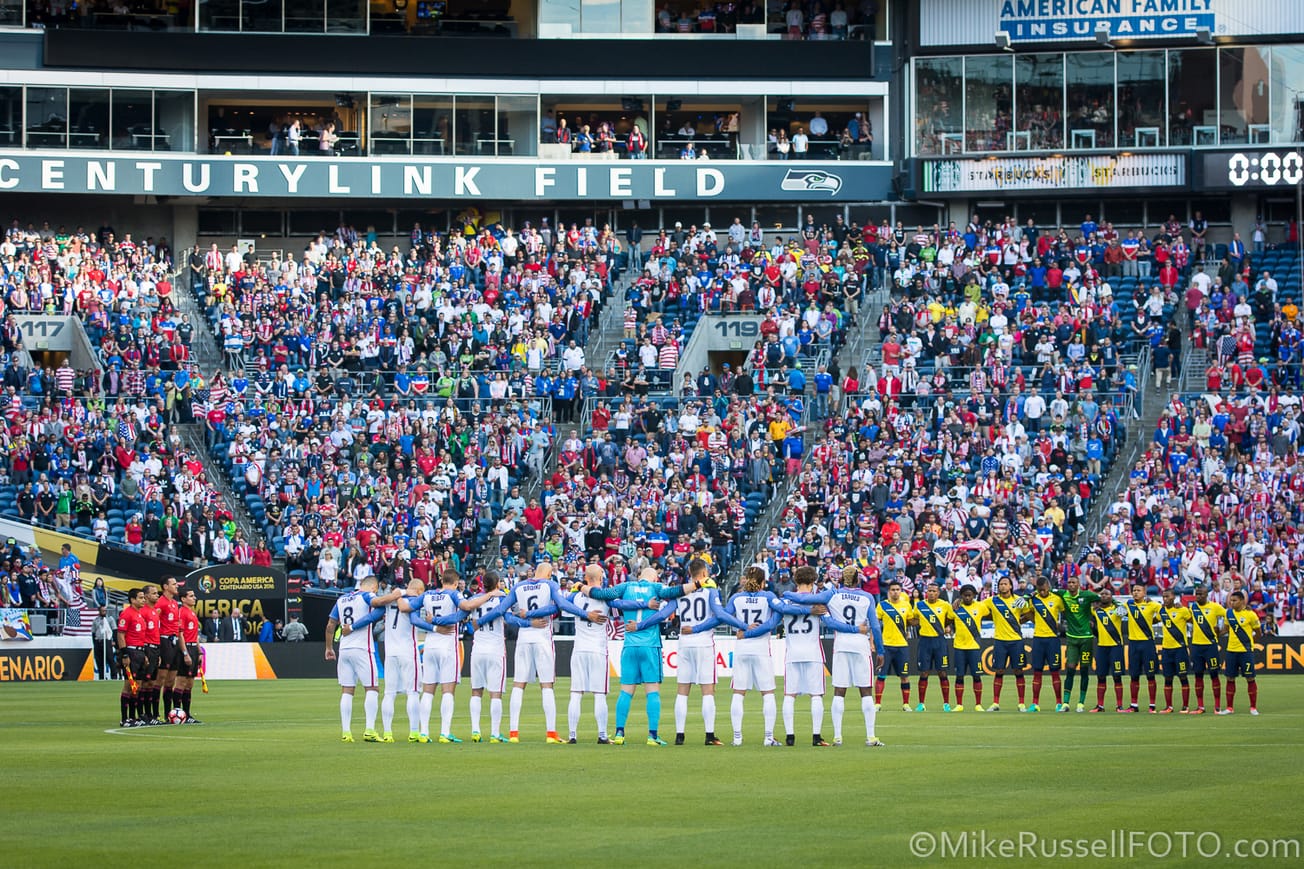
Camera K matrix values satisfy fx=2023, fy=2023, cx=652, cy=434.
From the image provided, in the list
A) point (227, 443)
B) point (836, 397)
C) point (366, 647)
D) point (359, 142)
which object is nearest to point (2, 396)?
point (227, 443)

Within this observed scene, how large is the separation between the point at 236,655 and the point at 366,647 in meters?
21.7

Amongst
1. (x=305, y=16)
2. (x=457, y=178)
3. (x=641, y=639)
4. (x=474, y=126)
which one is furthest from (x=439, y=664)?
(x=305, y=16)

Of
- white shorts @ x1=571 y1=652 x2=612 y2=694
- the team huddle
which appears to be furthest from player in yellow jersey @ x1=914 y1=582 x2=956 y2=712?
white shorts @ x1=571 y1=652 x2=612 y2=694

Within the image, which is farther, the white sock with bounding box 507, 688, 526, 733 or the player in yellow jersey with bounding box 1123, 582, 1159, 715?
the player in yellow jersey with bounding box 1123, 582, 1159, 715

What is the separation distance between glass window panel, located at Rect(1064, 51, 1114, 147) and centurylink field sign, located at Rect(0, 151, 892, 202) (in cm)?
613

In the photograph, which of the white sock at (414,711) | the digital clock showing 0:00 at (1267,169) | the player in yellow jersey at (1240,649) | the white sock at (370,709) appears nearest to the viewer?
the white sock at (370,709)

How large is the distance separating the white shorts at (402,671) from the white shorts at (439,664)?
139mm

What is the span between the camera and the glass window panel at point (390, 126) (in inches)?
2527

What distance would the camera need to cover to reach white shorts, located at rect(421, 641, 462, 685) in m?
25.1

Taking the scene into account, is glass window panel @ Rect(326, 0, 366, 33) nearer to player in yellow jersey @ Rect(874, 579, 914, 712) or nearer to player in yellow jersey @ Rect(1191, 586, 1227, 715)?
player in yellow jersey @ Rect(874, 579, 914, 712)

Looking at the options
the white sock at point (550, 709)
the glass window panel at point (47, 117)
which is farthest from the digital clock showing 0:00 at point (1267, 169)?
the white sock at point (550, 709)

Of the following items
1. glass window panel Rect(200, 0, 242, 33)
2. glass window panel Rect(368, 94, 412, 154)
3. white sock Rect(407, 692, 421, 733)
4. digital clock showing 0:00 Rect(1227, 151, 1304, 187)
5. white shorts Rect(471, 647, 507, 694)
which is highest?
glass window panel Rect(200, 0, 242, 33)

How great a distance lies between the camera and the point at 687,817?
1658cm

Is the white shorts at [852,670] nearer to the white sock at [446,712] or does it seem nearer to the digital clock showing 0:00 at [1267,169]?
the white sock at [446,712]
